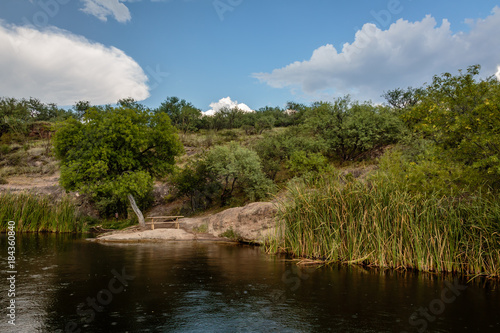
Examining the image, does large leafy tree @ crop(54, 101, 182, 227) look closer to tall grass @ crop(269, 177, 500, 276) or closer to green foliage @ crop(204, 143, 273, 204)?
green foliage @ crop(204, 143, 273, 204)

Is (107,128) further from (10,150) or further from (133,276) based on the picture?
(10,150)

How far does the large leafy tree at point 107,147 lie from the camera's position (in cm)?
2398

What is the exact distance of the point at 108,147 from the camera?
81.3ft

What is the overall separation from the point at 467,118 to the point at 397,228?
5.55 m

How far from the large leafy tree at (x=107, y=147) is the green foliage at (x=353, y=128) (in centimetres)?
1836

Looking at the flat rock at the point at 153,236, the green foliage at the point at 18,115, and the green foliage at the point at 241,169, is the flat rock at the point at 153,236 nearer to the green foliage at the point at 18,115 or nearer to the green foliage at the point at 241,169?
the green foliage at the point at 241,169

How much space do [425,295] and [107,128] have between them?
22637mm

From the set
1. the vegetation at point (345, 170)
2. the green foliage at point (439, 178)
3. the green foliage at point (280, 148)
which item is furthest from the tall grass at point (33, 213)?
the green foliage at point (439, 178)

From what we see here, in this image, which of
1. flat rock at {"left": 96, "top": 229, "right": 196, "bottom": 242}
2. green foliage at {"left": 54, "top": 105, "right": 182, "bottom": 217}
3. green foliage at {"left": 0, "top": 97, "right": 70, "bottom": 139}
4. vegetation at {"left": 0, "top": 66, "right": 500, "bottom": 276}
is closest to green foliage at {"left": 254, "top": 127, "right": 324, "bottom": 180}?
vegetation at {"left": 0, "top": 66, "right": 500, "bottom": 276}

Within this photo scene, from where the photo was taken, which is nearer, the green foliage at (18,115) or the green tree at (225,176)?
the green tree at (225,176)

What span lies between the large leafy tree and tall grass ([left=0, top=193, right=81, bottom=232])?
108 inches

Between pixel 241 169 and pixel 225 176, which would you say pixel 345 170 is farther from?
pixel 225 176

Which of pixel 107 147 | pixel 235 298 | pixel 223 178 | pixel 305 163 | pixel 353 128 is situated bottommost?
pixel 235 298

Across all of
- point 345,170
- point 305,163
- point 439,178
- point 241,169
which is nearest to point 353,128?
point 345,170
